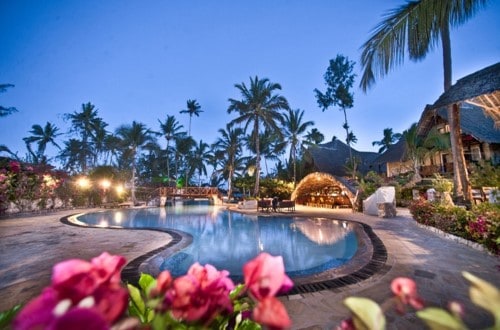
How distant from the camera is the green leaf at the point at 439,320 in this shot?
1.37 feet

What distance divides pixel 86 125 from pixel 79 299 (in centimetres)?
4152

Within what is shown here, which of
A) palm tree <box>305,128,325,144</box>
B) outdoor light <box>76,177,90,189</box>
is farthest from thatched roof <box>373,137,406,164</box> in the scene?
outdoor light <box>76,177,90,189</box>

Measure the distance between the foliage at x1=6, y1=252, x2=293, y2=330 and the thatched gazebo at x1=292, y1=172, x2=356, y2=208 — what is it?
1646 cm

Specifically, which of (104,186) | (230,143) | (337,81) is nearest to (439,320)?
(104,186)

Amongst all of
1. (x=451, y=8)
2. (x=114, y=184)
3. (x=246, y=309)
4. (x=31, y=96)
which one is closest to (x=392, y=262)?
(x=246, y=309)

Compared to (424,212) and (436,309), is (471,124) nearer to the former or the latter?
(424,212)

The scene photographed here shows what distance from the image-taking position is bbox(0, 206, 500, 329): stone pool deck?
2.62 m

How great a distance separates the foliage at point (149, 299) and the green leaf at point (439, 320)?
29 centimetres

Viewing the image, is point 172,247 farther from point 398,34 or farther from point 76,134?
point 76,134

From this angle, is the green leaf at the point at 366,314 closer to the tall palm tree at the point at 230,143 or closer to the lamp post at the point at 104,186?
the lamp post at the point at 104,186

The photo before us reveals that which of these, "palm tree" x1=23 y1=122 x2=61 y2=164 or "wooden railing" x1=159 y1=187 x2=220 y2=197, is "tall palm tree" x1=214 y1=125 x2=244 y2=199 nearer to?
"wooden railing" x1=159 y1=187 x2=220 y2=197

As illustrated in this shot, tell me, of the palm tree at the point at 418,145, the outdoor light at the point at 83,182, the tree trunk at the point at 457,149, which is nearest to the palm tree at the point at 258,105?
the palm tree at the point at 418,145

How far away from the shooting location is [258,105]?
22.5m

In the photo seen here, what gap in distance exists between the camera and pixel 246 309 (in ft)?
3.10
